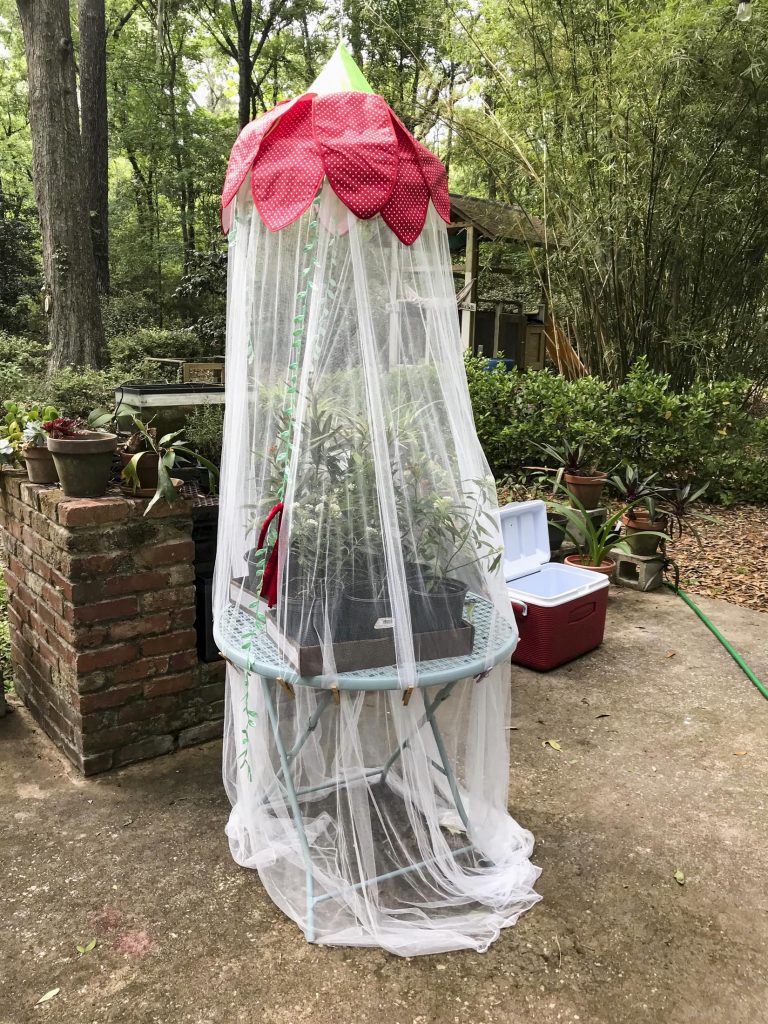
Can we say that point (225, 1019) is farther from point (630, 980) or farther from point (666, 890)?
point (666, 890)

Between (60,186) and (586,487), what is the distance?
473 centimetres

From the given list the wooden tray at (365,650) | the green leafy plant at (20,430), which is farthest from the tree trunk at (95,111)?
the wooden tray at (365,650)

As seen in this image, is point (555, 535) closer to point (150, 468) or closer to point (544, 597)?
point (544, 597)

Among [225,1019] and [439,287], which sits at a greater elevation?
[439,287]

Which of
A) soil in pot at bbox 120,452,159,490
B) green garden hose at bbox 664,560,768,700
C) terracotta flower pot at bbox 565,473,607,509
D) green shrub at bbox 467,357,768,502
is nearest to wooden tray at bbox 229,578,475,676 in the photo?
soil in pot at bbox 120,452,159,490

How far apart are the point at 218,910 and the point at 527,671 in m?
1.75

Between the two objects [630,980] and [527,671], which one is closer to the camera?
[630,980]

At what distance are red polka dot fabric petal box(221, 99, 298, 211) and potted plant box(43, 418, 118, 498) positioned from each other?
2.68 ft

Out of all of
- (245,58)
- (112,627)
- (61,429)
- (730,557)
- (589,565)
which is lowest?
(730,557)

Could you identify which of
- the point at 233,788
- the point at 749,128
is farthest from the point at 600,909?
the point at 749,128

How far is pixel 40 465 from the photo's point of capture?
2367 millimetres

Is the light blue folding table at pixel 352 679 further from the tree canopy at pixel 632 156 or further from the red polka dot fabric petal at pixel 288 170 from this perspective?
the tree canopy at pixel 632 156

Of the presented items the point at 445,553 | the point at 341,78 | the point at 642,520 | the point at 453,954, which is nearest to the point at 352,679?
the point at 445,553

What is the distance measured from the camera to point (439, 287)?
1.76 metres
